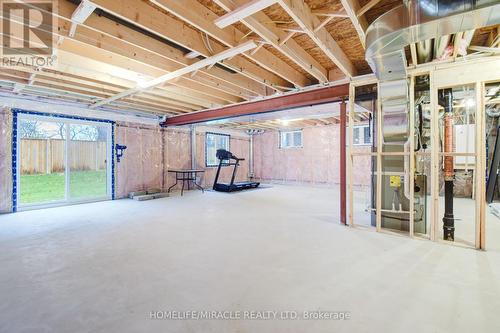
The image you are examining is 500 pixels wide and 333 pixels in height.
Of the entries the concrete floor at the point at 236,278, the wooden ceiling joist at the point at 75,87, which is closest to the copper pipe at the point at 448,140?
the concrete floor at the point at 236,278

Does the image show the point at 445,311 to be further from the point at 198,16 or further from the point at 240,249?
the point at 198,16

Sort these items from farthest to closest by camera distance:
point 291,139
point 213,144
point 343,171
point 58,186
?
point 291,139
point 213,144
point 58,186
point 343,171

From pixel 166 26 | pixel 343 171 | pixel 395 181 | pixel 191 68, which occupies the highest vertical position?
pixel 166 26

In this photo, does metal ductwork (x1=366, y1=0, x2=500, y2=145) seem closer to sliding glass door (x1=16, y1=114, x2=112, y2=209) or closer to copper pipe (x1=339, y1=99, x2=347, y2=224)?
copper pipe (x1=339, y1=99, x2=347, y2=224)

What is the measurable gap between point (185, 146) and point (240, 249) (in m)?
5.69

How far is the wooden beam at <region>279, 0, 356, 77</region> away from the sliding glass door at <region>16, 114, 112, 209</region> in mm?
5532

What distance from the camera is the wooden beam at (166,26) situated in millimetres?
2041

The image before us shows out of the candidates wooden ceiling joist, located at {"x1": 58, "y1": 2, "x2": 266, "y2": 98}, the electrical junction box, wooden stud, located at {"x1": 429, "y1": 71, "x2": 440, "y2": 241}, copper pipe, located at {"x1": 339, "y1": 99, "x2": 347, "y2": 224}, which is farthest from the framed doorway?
wooden stud, located at {"x1": 429, "y1": 71, "x2": 440, "y2": 241}

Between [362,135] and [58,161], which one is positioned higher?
[362,135]

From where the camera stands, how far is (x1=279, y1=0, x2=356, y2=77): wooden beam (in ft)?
6.28

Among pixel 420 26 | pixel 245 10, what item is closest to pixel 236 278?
pixel 245 10

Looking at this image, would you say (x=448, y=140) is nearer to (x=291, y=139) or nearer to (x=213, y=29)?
(x=213, y=29)

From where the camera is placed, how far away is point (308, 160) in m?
8.78

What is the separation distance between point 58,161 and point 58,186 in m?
2.21
